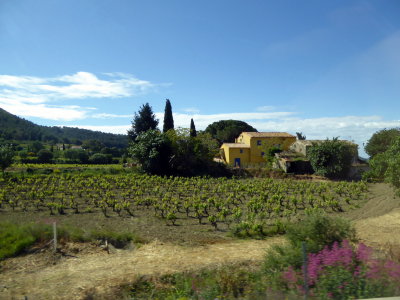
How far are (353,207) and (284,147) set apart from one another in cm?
2282

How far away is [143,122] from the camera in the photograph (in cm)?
4150

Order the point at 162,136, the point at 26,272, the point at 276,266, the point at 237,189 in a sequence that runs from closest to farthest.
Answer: the point at 276,266 → the point at 26,272 → the point at 237,189 → the point at 162,136

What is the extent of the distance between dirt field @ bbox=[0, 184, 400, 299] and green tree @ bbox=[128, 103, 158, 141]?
3290cm

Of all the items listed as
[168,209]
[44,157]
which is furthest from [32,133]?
[168,209]

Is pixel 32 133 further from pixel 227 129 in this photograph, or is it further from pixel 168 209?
pixel 168 209

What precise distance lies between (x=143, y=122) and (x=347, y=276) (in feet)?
128

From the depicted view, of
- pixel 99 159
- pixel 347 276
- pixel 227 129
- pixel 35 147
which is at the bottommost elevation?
pixel 347 276

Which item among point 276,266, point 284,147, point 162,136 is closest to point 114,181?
point 162,136

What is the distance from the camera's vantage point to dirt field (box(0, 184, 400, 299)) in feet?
21.0

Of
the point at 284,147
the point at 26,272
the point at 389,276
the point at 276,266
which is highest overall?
the point at 284,147

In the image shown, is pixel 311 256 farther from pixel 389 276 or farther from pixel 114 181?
pixel 114 181

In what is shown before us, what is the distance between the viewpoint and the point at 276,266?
5.75 m

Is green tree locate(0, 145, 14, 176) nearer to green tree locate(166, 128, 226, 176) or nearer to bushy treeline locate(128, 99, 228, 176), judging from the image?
bushy treeline locate(128, 99, 228, 176)

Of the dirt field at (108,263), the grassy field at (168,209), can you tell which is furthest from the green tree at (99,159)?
the dirt field at (108,263)
